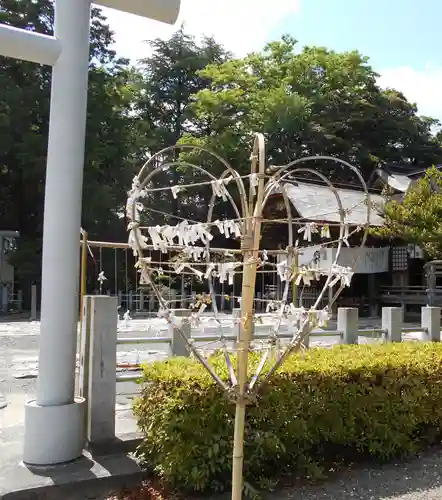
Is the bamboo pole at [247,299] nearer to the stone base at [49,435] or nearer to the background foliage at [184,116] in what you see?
the stone base at [49,435]

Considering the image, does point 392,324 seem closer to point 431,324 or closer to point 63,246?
point 431,324

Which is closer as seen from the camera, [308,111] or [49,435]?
[49,435]

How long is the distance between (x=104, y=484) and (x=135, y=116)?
29.4 m

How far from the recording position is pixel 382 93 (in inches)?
1305

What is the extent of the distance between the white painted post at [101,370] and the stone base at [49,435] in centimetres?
29

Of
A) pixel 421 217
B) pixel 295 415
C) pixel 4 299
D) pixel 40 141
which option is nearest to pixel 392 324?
pixel 295 415

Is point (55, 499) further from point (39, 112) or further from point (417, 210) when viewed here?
point (39, 112)

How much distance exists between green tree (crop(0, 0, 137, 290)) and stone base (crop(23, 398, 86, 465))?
2007cm

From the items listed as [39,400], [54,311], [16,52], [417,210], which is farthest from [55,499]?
[417,210]

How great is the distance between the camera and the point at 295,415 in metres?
4.06

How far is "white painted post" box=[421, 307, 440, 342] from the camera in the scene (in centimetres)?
864

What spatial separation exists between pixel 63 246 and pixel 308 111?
26.1 m

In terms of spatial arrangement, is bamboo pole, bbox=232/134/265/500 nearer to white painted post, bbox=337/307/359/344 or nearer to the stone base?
the stone base

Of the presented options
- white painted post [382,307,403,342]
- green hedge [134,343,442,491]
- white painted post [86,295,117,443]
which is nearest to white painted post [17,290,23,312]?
white painted post [382,307,403,342]
